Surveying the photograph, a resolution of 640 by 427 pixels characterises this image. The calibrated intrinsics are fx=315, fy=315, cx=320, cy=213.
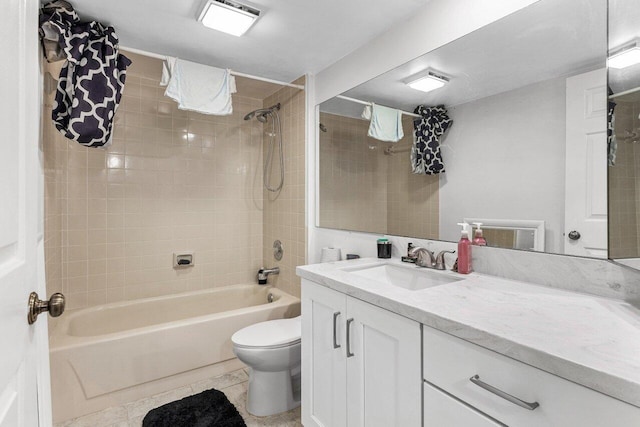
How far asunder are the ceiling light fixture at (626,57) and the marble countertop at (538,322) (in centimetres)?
74

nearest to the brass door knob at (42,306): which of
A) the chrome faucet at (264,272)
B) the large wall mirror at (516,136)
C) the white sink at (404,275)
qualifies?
the white sink at (404,275)

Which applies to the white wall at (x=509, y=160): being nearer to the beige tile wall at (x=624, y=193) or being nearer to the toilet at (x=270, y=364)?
the beige tile wall at (x=624, y=193)

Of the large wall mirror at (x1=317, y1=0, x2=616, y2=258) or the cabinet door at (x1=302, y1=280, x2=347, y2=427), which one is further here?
the cabinet door at (x1=302, y1=280, x2=347, y2=427)

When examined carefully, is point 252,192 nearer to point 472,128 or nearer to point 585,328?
point 472,128

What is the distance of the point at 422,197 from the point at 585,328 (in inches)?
39.4

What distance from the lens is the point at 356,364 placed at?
48.6 inches

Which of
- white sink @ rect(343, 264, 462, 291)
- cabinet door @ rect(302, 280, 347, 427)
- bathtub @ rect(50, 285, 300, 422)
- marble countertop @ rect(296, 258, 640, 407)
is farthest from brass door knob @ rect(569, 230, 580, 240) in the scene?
bathtub @ rect(50, 285, 300, 422)

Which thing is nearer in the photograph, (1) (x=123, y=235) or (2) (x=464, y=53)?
(2) (x=464, y=53)

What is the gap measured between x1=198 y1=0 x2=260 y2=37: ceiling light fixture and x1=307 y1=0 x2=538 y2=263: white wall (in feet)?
2.28

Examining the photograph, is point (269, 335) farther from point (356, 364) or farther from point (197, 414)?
point (356, 364)

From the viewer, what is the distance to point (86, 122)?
163cm

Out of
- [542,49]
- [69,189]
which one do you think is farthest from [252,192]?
[542,49]

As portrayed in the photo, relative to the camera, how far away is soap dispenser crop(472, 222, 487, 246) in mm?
1410

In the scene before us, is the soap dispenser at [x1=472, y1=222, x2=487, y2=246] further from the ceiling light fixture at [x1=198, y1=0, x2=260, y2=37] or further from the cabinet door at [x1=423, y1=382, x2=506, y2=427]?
the ceiling light fixture at [x1=198, y1=0, x2=260, y2=37]
